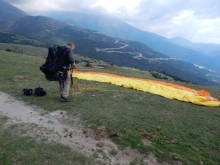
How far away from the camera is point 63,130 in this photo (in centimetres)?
886

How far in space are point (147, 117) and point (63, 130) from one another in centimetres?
461

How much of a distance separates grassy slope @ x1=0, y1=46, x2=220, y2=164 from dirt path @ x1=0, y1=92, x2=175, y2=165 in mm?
476

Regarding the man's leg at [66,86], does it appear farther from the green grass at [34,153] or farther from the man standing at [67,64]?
the green grass at [34,153]

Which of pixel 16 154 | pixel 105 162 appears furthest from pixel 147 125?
pixel 16 154

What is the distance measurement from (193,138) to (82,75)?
555 inches

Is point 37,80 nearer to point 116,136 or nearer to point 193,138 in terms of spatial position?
point 116,136

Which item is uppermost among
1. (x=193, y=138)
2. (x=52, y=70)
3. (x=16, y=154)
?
(x=52, y=70)

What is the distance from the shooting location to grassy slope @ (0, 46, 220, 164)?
837 centimetres

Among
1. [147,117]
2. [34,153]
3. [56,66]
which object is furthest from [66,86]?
[34,153]

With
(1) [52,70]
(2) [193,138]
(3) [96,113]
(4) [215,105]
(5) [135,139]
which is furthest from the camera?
(4) [215,105]

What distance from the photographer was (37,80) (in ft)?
58.6

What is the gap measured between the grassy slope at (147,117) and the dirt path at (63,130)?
48 centimetres

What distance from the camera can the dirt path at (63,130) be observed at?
301 inches

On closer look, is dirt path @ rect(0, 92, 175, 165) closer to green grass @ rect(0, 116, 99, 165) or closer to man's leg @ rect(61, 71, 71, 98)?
green grass @ rect(0, 116, 99, 165)
